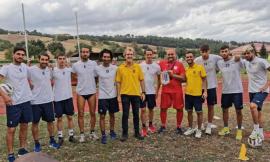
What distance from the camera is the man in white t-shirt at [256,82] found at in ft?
29.2

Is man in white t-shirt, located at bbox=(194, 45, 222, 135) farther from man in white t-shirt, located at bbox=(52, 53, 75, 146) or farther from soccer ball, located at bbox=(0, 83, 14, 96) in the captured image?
soccer ball, located at bbox=(0, 83, 14, 96)

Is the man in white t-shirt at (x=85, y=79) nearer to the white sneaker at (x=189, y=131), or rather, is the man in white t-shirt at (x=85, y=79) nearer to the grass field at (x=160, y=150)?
the grass field at (x=160, y=150)

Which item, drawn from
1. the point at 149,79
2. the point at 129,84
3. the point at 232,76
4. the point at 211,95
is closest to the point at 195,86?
the point at 211,95

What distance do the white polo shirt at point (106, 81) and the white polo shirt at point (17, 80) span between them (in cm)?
173

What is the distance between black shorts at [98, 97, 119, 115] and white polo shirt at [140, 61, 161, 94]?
3.45ft

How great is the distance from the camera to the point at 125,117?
909 centimetres

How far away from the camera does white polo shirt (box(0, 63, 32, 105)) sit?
7426 mm

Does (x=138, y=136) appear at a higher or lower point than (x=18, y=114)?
lower

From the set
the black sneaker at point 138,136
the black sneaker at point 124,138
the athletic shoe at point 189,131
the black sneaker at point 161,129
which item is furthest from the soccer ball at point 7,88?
the athletic shoe at point 189,131

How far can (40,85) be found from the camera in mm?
8109

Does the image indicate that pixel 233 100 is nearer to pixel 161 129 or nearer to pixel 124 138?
pixel 161 129

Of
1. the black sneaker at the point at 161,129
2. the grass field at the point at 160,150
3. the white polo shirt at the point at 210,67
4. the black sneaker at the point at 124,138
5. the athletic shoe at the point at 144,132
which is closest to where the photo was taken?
the grass field at the point at 160,150

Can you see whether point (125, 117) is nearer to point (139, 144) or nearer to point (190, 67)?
point (139, 144)

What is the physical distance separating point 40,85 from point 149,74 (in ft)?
9.09
